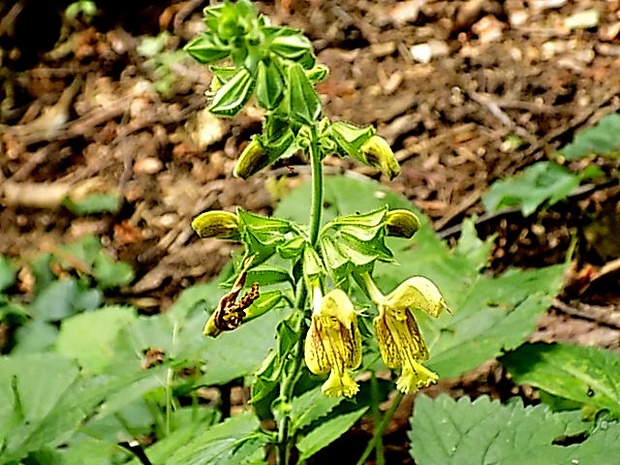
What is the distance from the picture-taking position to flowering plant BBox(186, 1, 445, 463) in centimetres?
135

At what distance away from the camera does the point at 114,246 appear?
3.86m

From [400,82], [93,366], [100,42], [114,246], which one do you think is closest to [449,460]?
[93,366]

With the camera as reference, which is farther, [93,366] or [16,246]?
[16,246]

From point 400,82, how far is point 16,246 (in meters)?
2.11

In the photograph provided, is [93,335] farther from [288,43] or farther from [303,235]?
[288,43]

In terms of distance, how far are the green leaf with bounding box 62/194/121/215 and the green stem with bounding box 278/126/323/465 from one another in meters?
2.52

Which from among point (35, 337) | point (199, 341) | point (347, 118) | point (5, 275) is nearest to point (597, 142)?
point (347, 118)

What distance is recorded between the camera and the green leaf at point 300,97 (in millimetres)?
1337

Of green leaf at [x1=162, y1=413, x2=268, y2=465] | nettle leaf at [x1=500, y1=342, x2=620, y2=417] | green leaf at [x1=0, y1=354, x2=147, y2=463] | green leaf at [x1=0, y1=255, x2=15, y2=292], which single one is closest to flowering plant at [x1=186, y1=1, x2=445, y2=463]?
green leaf at [x1=162, y1=413, x2=268, y2=465]

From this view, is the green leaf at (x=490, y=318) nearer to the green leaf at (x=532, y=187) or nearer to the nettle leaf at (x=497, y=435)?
the nettle leaf at (x=497, y=435)

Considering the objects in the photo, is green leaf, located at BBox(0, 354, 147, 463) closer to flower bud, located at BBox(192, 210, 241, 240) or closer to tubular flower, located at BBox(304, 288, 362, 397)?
flower bud, located at BBox(192, 210, 241, 240)

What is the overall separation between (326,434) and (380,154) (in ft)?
2.33

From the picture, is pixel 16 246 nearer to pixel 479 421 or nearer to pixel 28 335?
pixel 28 335

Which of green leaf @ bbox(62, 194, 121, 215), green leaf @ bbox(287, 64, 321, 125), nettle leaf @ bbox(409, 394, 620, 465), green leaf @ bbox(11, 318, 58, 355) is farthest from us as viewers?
green leaf @ bbox(62, 194, 121, 215)
